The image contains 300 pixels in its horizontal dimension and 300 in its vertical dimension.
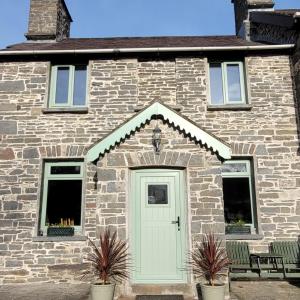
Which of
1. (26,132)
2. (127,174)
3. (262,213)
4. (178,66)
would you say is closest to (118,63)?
(178,66)

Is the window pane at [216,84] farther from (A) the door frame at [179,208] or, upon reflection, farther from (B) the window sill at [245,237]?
(B) the window sill at [245,237]

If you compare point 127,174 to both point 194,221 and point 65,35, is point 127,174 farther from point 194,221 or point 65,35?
point 65,35

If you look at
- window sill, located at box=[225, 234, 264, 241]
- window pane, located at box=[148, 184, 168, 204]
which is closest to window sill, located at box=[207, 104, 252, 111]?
window pane, located at box=[148, 184, 168, 204]

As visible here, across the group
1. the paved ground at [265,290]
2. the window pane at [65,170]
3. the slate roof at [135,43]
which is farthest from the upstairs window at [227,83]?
the paved ground at [265,290]

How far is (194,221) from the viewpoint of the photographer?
23.6ft

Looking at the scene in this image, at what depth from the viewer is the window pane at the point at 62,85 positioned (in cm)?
1026

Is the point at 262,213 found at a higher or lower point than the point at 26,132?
lower

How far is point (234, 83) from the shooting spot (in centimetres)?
1037

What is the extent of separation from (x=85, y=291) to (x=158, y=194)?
9.05 feet

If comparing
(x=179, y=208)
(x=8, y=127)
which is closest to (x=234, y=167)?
(x=179, y=208)

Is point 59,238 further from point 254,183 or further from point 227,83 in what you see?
point 227,83

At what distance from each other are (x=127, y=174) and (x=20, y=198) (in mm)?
3658

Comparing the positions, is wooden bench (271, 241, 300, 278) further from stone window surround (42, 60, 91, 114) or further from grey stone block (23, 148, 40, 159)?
grey stone block (23, 148, 40, 159)

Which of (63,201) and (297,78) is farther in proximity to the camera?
(297,78)
